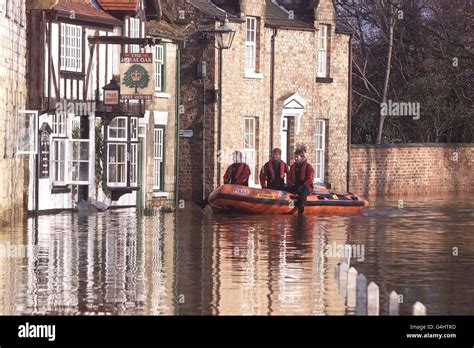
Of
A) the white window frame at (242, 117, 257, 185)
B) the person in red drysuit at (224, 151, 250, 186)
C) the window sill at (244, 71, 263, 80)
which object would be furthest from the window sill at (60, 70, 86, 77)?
the white window frame at (242, 117, 257, 185)

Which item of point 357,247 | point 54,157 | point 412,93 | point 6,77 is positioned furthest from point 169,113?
point 412,93

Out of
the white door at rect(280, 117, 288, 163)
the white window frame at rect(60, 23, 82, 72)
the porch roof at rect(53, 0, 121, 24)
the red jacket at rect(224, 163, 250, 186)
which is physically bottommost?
the red jacket at rect(224, 163, 250, 186)

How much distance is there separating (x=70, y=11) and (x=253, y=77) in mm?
11603

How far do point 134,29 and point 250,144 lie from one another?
320 inches

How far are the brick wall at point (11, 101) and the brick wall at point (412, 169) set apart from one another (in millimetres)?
21365

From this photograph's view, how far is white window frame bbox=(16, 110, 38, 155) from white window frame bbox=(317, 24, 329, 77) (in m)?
18.4

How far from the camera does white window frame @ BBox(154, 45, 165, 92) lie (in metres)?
46.0

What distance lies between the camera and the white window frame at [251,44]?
50.3 metres

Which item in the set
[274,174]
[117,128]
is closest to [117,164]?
[117,128]

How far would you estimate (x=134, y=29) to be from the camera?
43.8m

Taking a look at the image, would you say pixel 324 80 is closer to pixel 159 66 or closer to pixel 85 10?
pixel 159 66

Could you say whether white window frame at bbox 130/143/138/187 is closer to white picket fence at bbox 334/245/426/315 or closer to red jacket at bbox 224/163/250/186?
red jacket at bbox 224/163/250/186

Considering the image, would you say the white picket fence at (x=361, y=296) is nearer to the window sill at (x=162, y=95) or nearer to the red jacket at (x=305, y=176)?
the red jacket at (x=305, y=176)

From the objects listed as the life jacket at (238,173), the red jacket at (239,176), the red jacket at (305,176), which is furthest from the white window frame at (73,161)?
the red jacket at (305,176)
